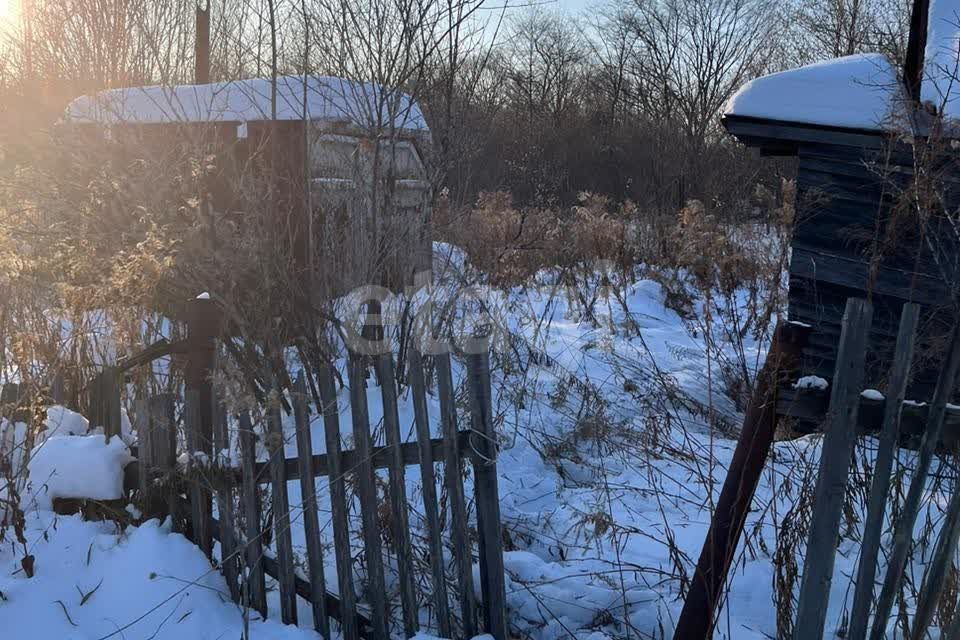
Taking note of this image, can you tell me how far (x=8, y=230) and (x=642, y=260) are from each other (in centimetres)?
1007

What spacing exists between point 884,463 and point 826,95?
13.1 feet

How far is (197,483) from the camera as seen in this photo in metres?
3.17

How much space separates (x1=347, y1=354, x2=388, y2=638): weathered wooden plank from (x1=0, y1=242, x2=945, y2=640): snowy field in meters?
0.26

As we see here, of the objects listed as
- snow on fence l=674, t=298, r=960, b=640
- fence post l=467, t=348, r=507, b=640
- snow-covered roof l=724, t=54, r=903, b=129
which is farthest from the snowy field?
snow-covered roof l=724, t=54, r=903, b=129

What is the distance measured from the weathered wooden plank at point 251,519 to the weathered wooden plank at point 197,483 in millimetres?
177

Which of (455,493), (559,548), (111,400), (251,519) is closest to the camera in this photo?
(455,493)

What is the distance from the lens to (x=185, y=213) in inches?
139

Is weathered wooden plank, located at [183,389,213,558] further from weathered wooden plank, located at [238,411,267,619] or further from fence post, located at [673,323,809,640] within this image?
fence post, located at [673,323,809,640]

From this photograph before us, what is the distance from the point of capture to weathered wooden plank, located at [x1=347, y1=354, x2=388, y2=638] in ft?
9.22

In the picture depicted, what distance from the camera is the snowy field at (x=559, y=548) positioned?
302 cm

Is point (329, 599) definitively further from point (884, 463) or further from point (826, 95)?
point (826, 95)

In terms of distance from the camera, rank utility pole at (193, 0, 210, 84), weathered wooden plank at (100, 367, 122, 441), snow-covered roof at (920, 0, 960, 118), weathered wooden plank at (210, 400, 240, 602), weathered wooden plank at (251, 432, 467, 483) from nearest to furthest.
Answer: weathered wooden plank at (251, 432, 467, 483), weathered wooden plank at (210, 400, 240, 602), weathered wooden plank at (100, 367, 122, 441), snow-covered roof at (920, 0, 960, 118), utility pole at (193, 0, 210, 84)

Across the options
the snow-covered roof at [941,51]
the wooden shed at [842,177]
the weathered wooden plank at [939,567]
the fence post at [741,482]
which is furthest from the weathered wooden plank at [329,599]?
the snow-covered roof at [941,51]

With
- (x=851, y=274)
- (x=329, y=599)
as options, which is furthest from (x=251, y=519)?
(x=851, y=274)
